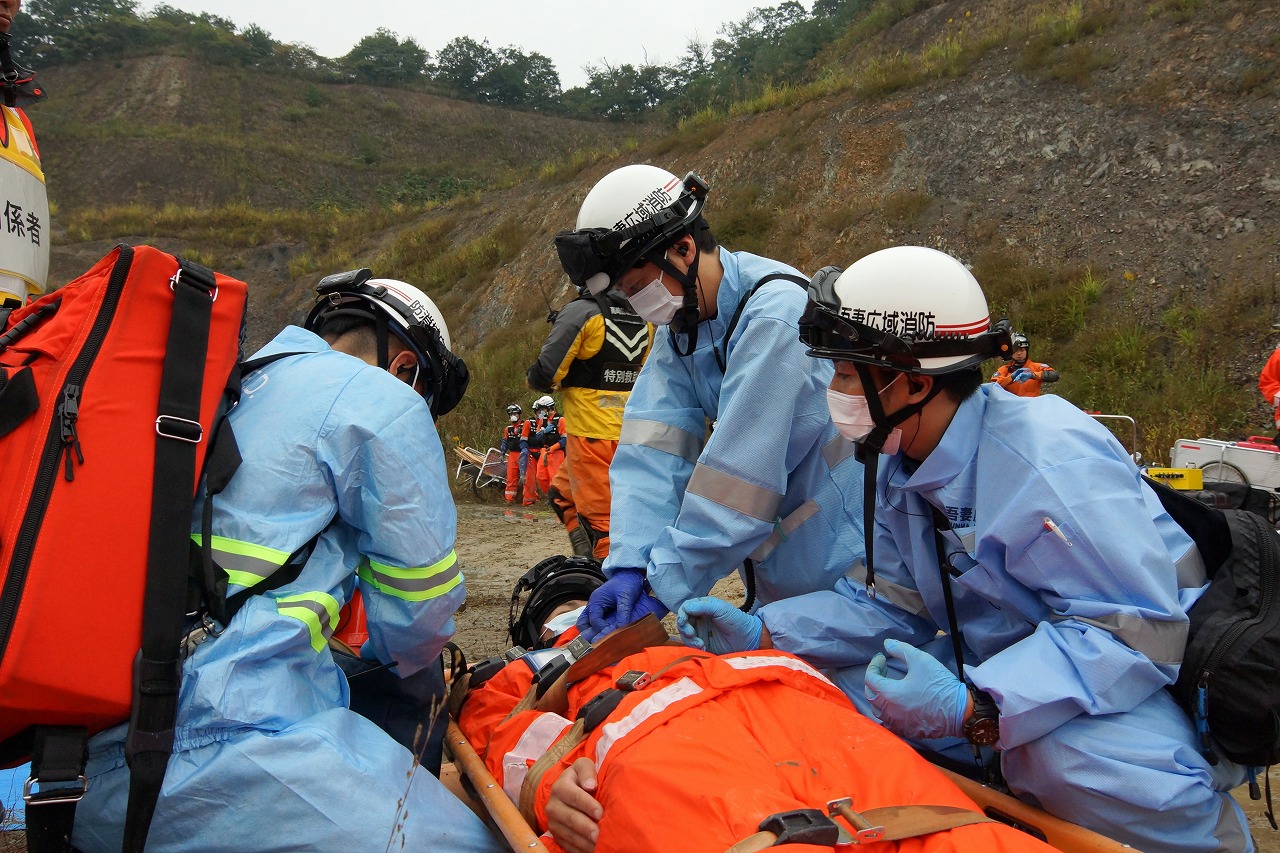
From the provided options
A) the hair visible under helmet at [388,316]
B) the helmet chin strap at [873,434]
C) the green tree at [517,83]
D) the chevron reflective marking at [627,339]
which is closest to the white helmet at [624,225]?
the hair visible under helmet at [388,316]

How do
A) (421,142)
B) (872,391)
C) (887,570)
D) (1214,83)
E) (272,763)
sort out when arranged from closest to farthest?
(272,763)
(872,391)
(887,570)
(1214,83)
(421,142)

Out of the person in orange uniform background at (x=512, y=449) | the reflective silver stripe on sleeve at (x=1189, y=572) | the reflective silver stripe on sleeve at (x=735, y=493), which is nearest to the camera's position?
the reflective silver stripe on sleeve at (x=1189, y=572)

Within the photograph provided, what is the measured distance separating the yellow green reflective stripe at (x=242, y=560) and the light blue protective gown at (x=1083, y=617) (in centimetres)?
163

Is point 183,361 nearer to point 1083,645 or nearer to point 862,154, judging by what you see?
point 1083,645

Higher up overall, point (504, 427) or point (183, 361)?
point (183, 361)

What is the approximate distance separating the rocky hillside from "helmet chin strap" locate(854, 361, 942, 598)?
10.5 meters

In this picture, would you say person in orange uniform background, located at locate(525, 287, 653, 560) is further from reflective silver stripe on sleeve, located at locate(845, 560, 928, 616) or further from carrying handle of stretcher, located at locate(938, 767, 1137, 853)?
carrying handle of stretcher, located at locate(938, 767, 1137, 853)

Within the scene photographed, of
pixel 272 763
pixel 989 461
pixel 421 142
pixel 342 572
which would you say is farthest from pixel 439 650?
pixel 421 142

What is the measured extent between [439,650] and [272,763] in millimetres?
761

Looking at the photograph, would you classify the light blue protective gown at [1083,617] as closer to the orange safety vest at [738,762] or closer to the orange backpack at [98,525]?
the orange safety vest at [738,762]

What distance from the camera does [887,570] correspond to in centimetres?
271

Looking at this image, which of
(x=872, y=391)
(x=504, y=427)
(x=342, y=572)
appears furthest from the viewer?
(x=504, y=427)

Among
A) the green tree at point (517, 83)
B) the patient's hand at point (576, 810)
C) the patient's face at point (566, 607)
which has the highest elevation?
the green tree at point (517, 83)

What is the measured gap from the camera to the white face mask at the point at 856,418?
2.48m
